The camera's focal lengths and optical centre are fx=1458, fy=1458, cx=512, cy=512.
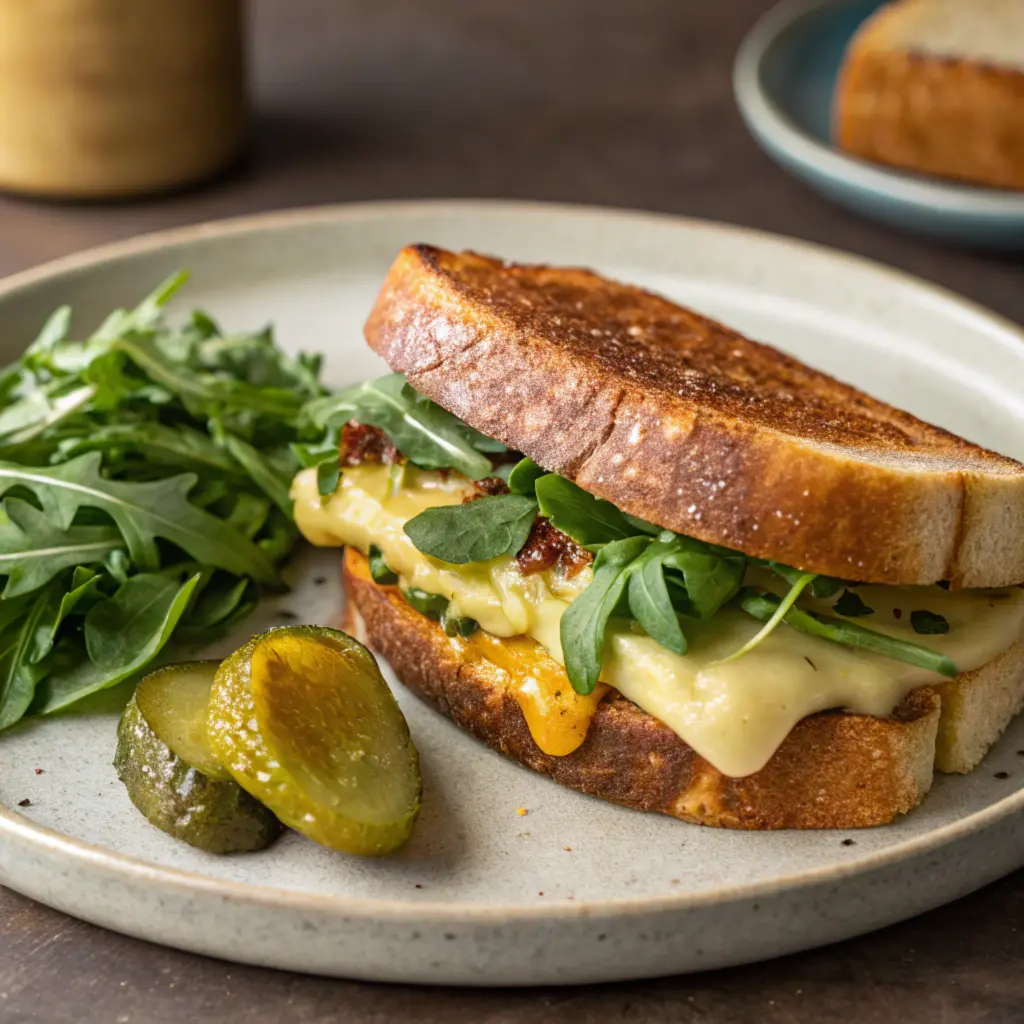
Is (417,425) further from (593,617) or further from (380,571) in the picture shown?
(593,617)

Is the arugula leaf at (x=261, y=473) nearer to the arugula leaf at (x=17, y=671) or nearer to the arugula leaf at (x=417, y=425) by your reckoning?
the arugula leaf at (x=417, y=425)

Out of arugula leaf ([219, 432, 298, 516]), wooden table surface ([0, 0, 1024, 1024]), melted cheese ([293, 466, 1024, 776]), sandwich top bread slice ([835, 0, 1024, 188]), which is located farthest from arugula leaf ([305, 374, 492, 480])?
sandwich top bread slice ([835, 0, 1024, 188])

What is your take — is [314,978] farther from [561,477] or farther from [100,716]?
[561,477]

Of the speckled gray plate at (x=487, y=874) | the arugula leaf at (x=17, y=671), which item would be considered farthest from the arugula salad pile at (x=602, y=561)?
the arugula leaf at (x=17, y=671)

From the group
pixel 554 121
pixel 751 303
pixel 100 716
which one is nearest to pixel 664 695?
pixel 100 716

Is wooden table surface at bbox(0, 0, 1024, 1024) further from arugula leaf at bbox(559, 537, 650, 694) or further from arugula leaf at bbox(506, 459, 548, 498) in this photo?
arugula leaf at bbox(506, 459, 548, 498)
